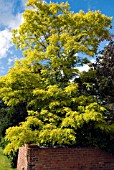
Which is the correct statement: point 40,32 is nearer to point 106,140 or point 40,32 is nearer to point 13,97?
point 13,97

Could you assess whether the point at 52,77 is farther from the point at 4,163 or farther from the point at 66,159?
the point at 4,163

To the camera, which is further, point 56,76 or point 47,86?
point 56,76

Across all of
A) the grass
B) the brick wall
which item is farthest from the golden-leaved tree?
the grass

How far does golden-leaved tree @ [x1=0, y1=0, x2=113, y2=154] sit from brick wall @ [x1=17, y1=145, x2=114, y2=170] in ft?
1.47

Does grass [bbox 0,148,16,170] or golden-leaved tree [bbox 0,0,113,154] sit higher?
golden-leaved tree [bbox 0,0,113,154]

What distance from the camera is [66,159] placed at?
1198 centimetres

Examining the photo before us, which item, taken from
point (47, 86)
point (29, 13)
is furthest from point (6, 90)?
point (29, 13)

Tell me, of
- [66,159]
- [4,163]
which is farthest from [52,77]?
[4,163]

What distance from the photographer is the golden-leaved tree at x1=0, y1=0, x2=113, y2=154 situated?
12.1 m

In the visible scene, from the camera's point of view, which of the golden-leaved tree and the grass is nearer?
the golden-leaved tree

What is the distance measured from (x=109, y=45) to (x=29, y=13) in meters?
4.99

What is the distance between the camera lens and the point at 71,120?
11.9 metres

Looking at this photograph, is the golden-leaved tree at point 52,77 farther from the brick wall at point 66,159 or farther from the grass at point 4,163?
the grass at point 4,163

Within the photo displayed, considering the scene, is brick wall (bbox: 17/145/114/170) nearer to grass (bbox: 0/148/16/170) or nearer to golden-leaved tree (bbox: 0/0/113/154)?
→ golden-leaved tree (bbox: 0/0/113/154)
